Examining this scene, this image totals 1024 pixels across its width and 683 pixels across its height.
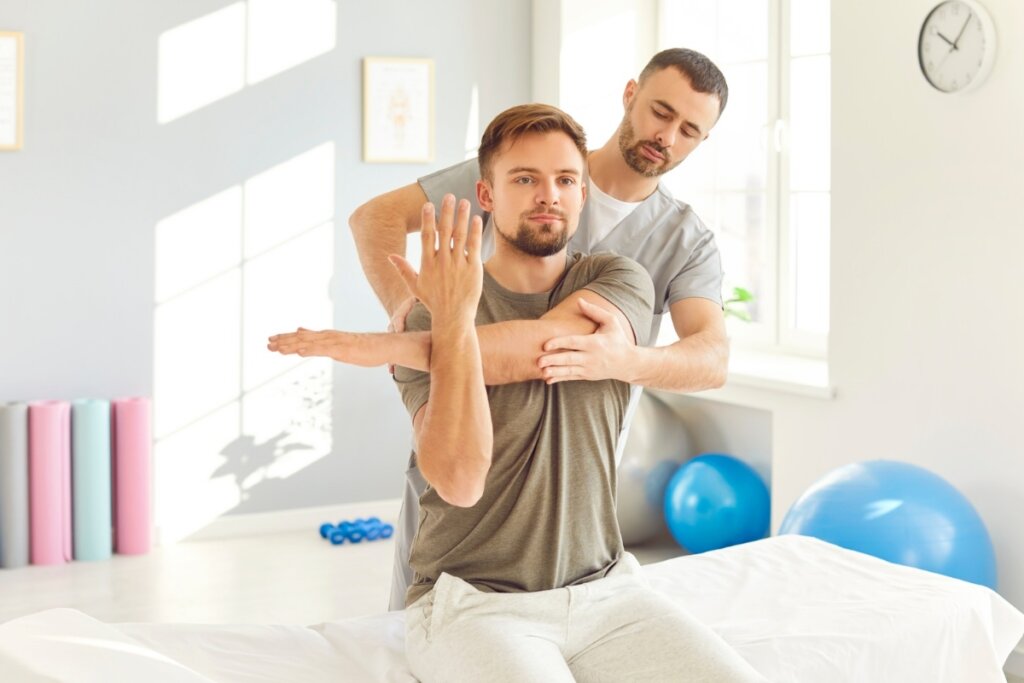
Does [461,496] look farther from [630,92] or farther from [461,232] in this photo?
[630,92]

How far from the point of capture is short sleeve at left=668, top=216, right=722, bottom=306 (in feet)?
7.60

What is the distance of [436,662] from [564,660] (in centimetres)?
20

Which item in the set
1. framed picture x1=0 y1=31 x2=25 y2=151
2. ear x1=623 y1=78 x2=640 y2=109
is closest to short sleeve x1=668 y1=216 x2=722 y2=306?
ear x1=623 y1=78 x2=640 y2=109

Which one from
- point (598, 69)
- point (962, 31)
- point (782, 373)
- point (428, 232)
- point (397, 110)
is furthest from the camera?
point (598, 69)

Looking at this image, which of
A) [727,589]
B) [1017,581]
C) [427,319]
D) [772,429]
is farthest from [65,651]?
[772,429]

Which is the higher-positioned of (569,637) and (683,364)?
(683,364)

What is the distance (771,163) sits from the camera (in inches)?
174

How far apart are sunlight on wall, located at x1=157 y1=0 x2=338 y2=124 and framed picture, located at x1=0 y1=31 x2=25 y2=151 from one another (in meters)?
0.50

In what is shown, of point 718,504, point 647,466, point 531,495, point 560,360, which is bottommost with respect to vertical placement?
point 718,504

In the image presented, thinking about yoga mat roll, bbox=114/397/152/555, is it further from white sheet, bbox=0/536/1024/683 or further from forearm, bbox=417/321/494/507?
forearm, bbox=417/321/494/507

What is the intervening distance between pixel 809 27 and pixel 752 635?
281 cm

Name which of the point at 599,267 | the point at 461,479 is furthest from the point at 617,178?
the point at 461,479

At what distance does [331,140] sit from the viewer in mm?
4754

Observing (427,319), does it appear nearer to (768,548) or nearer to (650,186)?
(650,186)
